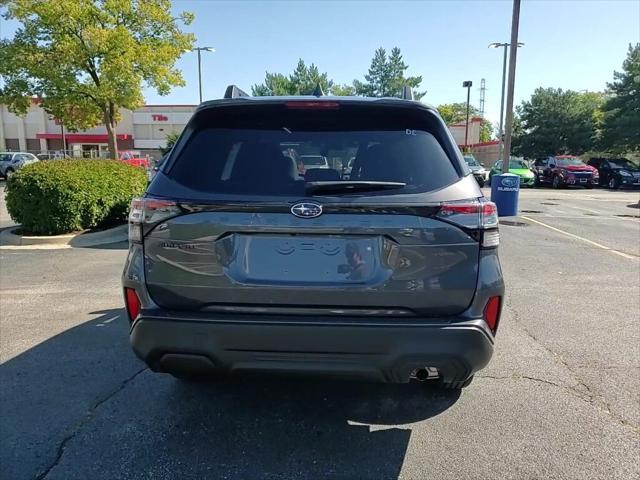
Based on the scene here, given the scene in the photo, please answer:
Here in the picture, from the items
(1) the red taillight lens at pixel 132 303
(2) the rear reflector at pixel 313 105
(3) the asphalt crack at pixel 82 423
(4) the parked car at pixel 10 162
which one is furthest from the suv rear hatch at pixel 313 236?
(4) the parked car at pixel 10 162

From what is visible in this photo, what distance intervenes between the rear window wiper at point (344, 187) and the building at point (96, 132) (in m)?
59.4

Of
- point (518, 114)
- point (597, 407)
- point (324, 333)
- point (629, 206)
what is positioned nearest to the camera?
point (324, 333)

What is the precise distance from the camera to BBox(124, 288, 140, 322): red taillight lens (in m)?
2.73

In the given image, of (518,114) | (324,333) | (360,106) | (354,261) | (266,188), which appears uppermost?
(518,114)

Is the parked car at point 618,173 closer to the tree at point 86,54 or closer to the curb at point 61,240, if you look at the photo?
the tree at point 86,54

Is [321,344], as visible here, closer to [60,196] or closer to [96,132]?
[60,196]

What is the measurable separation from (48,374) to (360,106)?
3055 millimetres

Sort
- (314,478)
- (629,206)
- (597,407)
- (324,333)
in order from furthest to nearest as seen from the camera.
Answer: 1. (629,206)
2. (597,407)
3. (314,478)
4. (324,333)

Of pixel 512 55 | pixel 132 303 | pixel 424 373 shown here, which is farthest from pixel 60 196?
pixel 512 55

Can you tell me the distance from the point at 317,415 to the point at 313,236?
4.59ft

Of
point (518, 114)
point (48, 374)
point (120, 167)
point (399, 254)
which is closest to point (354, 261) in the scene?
point (399, 254)

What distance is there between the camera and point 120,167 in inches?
436

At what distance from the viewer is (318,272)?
2.52 m

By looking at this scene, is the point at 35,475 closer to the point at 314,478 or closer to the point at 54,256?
the point at 314,478
